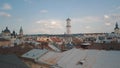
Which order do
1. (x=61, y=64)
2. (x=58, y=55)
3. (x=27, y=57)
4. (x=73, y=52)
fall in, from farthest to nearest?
(x=27, y=57), (x=58, y=55), (x=73, y=52), (x=61, y=64)

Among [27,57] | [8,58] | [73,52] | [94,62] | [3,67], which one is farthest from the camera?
[27,57]

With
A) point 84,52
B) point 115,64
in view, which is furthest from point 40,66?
point 115,64

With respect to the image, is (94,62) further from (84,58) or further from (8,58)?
(8,58)

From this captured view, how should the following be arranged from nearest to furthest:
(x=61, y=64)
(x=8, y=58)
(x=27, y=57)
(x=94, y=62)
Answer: (x=94, y=62) < (x=8, y=58) < (x=61, y=64) < (x=27, y=57)

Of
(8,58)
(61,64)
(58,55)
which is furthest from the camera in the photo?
(58,55)

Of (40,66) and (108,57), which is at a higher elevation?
(108,57)

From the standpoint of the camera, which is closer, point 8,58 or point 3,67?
point 3,67

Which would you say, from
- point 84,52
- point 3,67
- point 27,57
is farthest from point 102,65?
point 27,57

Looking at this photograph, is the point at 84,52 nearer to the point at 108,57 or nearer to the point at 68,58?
the point at 68,58

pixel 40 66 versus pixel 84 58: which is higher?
pixel 84 58

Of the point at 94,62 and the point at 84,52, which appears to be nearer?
the point at 94,62
